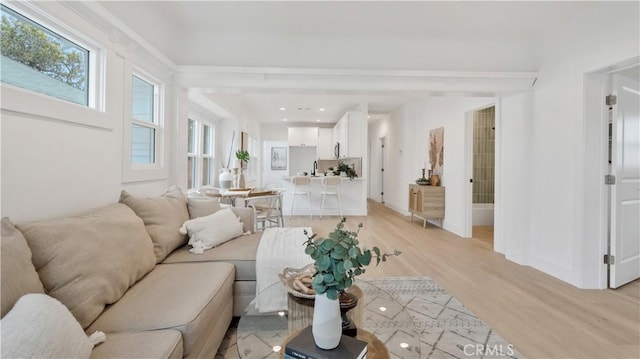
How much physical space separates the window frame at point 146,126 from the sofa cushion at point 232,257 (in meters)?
0.85

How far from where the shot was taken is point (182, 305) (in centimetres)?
135

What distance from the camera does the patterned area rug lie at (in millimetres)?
1707

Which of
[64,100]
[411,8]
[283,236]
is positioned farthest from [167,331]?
[411,8]

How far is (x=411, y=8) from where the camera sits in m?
2.73

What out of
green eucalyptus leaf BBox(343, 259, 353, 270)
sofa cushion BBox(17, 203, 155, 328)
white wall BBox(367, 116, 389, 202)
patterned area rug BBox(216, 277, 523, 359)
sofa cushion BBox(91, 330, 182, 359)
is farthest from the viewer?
white wall BBox(367, 116, 389, 202)

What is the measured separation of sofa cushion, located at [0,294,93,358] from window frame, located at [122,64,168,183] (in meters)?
1.61

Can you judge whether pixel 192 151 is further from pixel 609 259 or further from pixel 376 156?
pixel 376 156

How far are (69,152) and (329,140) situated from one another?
25.0 ft

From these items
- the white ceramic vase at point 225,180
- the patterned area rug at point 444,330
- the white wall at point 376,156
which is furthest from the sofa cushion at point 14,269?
the white wall at point 376,156

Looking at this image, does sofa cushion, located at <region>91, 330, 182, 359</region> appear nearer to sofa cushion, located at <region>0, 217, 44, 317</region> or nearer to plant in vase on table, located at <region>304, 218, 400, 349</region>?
sofa cushion, located at <region>0, 217, 44, 317</region>

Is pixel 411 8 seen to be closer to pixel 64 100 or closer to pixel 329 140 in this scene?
pixel 64 100

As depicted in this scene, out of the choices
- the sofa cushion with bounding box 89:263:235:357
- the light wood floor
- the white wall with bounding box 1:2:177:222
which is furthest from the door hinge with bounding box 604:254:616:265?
the white wall with bounding box 1:2:177:222

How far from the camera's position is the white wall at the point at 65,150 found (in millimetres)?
1436

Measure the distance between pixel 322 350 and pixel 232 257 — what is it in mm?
1240
